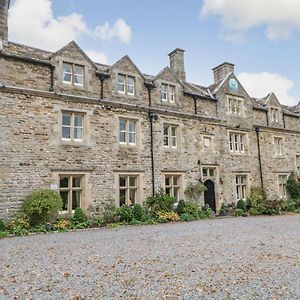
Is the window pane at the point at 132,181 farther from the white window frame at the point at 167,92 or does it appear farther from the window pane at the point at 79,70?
the window pane at the point at 79,70

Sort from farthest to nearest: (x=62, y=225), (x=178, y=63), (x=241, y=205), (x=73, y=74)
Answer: (x=178, y=63)
(x=241, y=205)
(x=73, y=74)
(x=62, y=225)

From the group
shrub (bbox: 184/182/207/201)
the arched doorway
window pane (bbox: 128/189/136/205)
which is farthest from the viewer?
the arched doorway

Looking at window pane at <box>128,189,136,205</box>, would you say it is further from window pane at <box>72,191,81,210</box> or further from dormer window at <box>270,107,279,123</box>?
dormer window at <box>270,107,279,123</box>

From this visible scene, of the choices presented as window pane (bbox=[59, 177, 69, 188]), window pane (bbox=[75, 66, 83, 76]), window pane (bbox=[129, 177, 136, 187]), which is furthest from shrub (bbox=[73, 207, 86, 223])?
window pane (bbox=[75, 66, 83, 76])

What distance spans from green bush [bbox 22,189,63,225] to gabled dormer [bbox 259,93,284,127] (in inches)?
703

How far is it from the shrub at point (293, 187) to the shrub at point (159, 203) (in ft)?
38.8

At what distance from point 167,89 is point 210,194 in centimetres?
723

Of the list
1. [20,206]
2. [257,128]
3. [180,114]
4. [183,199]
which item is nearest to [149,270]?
[20,206]

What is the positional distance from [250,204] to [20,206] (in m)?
14.3

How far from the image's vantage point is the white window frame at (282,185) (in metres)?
23.8

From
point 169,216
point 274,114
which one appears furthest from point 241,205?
point 274,114

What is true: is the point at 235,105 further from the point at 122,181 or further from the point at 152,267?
the point at 152,267

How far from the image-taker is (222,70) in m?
24.2

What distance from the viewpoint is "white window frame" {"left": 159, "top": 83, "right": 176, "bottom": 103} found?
19.2 m
